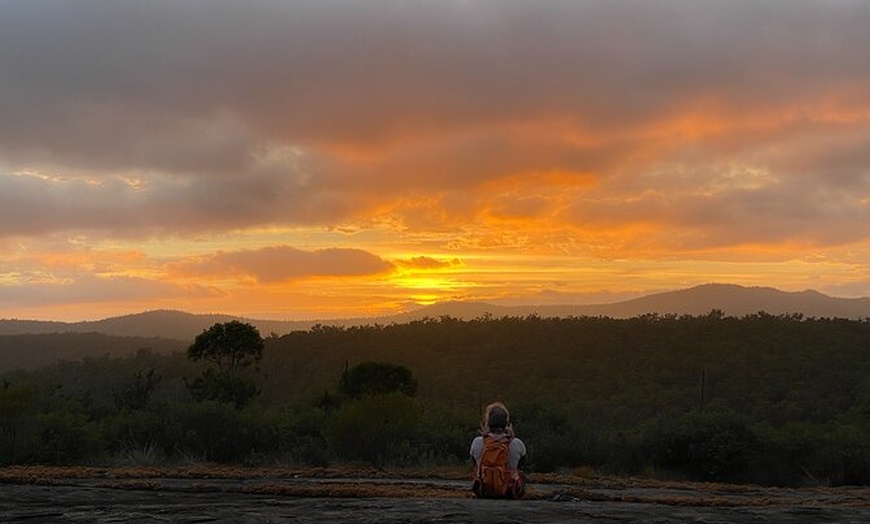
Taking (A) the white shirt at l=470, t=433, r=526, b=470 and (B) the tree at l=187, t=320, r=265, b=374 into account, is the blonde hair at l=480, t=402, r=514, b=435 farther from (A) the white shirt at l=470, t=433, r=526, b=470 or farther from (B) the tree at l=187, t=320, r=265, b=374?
(B) the tree at l=187, t=320, r=265, b=374

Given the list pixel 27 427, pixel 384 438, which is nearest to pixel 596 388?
pixel 384 438

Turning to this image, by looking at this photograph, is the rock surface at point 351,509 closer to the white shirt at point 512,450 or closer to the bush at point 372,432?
the white shirt at point 512,450

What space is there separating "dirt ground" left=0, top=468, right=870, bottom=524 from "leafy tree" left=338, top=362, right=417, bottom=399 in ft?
73.5

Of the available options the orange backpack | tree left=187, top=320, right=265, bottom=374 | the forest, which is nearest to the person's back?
the orange backpack

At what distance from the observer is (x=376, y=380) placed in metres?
40.4

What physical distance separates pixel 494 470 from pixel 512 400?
38317mm

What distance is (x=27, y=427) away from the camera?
20938 millimetres

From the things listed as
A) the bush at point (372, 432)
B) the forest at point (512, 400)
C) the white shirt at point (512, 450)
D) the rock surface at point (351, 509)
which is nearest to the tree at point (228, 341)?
the forest at point (512, 400)

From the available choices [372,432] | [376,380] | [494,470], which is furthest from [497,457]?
[376,380]

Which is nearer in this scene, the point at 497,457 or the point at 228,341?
the point at 497,457

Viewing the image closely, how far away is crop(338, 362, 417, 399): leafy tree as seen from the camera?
1564 inches

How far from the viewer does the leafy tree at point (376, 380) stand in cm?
3972

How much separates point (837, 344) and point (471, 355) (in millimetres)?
24755

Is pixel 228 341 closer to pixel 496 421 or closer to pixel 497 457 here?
pixel 497 457
